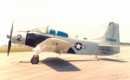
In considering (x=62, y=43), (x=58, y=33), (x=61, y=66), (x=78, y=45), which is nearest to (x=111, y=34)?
(x=78, y=45)

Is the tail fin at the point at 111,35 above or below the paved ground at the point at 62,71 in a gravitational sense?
above

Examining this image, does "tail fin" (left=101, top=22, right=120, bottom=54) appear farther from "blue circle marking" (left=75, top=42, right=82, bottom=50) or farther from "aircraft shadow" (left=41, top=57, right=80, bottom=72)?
"aircraft shadow" (left=41, top=57, right=80, bottom=72)

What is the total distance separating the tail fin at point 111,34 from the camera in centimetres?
1473

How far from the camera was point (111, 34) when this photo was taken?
48.8ft

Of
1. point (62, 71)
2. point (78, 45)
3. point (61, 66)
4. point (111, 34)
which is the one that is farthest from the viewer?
point (111, 34)

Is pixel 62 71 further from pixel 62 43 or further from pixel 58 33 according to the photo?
pixel 58 33

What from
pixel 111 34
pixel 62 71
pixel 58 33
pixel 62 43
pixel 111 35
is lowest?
pixel 62 71

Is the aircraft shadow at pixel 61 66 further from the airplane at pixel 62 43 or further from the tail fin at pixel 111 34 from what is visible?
the tail fin at pixel 111 34

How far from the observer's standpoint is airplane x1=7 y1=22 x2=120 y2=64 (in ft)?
31.2

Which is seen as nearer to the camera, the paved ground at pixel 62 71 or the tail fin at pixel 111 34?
the paved ground at pixel 62 71

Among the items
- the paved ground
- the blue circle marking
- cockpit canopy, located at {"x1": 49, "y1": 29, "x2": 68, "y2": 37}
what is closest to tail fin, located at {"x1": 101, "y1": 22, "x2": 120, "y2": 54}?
the blue circle marking

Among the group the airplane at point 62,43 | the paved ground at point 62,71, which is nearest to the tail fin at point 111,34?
the airplane at point 62,43

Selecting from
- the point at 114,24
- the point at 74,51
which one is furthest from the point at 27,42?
the point at 114,24

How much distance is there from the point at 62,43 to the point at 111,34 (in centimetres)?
848
